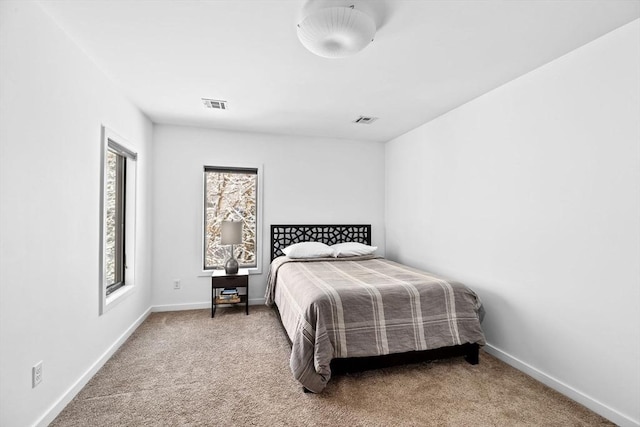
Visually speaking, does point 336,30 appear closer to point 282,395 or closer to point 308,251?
point 282,395

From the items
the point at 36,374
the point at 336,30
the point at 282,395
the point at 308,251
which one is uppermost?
the point at 336,30

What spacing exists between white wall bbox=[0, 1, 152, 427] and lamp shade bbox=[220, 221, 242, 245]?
1.48 metres

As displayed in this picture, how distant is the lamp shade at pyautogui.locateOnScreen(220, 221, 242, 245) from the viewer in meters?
3.78

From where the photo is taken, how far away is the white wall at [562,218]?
1874 millimetres

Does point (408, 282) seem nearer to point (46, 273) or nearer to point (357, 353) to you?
point (357, 353)

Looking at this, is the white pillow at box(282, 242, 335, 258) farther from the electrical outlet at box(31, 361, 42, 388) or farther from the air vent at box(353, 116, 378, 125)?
the electrical outlet at box(31, 361, 42, 388)

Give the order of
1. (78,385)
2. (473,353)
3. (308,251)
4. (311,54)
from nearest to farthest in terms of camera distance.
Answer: (78,385) < (311,54) < (473,353) < (308,251)

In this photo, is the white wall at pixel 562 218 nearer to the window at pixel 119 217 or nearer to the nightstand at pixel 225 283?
the nightstand at pixel 225 283


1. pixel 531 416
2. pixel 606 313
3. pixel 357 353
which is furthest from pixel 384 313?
pixel 606 313

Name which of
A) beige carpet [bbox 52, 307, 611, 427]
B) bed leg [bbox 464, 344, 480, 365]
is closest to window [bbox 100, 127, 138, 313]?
beige carpet [bbox 52, 307, 611, 427]

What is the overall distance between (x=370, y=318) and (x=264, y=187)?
2.58 m

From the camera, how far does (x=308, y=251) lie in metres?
3.94

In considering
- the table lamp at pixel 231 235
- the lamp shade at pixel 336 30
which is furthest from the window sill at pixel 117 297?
the lamp shade at pixel 336 30

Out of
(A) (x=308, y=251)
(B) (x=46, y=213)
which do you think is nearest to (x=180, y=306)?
(A) (x=308, y=251)
